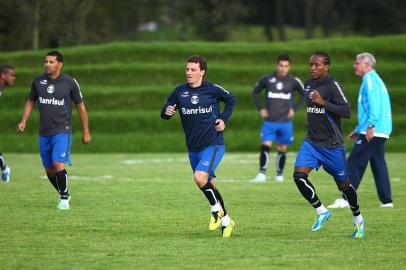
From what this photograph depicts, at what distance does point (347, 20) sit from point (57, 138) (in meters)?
46.1

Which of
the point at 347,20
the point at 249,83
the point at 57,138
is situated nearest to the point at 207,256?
the point at 57,138

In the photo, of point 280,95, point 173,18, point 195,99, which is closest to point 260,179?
point 280,95

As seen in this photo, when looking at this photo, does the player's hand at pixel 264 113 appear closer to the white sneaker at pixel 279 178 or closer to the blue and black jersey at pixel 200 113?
the white sneaker at pixel 279 178

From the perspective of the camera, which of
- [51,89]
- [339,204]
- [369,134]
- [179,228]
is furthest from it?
[339,204]

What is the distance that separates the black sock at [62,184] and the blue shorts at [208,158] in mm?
Answer: 3107

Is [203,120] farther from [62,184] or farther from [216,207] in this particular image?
[62,184]

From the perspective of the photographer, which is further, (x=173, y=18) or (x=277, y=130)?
(x=173, y=18)

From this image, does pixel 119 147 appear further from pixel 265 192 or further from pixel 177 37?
pixel 177 37

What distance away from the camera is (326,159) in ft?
39.9

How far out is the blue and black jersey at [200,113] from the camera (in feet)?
39.5

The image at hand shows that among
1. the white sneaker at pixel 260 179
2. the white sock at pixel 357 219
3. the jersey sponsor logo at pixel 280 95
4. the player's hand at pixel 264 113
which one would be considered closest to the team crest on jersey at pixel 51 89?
the white sock at pixel 357 219

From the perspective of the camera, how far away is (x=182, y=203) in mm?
15609

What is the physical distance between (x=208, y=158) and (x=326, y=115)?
1625 mm

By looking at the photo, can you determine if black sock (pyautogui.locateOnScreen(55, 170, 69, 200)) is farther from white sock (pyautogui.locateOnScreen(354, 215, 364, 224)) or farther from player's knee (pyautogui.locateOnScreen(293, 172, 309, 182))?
white sock (pyautogui.locateOnScreen(354, 215, 364, 224))
